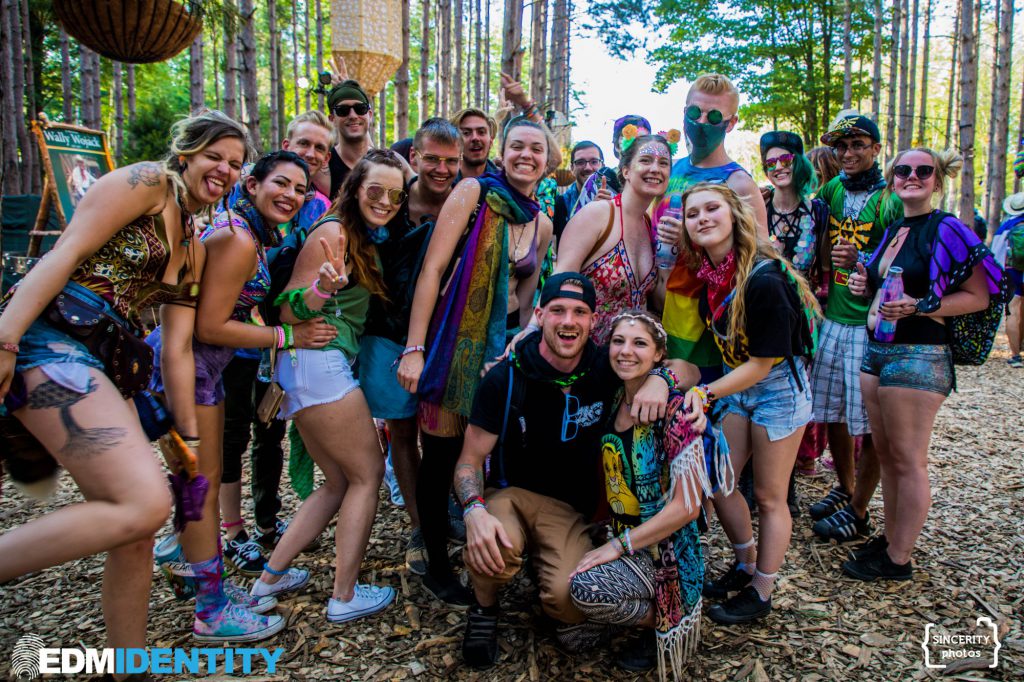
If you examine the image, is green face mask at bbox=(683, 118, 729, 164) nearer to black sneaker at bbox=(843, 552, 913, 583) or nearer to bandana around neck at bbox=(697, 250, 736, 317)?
bandana around neck at bbox=(697, 250, 736, 317)

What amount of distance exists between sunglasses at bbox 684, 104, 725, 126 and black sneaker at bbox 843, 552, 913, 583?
2597 mm

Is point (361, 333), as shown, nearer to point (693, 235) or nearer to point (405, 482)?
point (405, 482)

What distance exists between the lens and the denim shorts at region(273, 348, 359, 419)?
2867 mm

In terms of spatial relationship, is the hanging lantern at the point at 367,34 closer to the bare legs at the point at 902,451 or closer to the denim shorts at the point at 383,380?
the denim shorts at the point at 383,380

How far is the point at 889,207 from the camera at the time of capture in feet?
12.5

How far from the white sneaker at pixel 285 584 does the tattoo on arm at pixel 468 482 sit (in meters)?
1.08

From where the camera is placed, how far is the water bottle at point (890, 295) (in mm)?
3258

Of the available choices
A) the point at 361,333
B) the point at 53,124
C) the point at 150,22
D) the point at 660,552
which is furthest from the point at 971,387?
the point at 53,124

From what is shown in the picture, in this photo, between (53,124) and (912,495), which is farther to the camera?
(53,124)

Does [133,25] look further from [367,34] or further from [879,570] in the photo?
[879,570]

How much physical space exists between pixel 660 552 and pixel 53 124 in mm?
8331

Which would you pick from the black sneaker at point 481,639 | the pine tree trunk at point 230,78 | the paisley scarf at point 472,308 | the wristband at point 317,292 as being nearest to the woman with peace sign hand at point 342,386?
the wristband at point 317,292

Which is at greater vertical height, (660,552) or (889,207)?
(889,207)

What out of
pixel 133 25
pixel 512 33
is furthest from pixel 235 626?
pixel 512 33
